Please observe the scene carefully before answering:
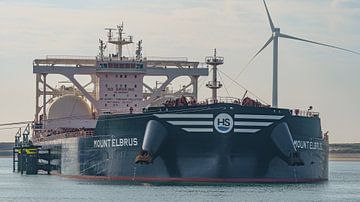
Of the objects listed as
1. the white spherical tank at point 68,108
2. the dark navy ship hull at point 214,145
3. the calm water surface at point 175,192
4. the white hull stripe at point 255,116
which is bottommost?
the calm water surface at point 175,192

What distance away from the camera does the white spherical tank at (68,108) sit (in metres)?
94.6

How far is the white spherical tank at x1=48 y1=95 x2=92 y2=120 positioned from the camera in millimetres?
94562

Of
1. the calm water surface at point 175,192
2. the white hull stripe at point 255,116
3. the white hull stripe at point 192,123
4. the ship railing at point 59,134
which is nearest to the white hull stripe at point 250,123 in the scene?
the white hull stripe at point 255,116

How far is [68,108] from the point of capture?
95438mm

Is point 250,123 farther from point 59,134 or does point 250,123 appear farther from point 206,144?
point 59,134

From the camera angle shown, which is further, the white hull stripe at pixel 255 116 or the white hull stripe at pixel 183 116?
the white hull stripe at pixel 255 116

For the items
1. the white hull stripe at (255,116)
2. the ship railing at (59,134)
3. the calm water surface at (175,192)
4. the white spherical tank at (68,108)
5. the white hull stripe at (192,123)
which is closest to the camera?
the calm water surface at (175,192)

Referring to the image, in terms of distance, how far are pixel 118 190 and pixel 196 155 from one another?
5642 mm

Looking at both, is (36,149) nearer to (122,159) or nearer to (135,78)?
(135,78)

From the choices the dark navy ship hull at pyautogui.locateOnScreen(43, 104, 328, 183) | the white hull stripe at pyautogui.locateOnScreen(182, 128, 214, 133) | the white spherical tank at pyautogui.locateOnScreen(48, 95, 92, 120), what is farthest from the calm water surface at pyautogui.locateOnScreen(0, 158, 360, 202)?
the white spherical tank at pyautogui.locateOnScreen(48, 95, 92, 120)

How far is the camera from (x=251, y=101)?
72062 mm

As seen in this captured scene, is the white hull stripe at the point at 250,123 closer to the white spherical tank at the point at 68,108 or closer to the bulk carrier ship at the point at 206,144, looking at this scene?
the bulk carrier ship at the point at 206,144

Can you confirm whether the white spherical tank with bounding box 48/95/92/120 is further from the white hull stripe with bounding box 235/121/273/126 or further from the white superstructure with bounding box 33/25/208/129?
the white hull stripe with bounding box 235/121/273/126

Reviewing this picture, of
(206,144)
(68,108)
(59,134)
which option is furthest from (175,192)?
(68,108)
